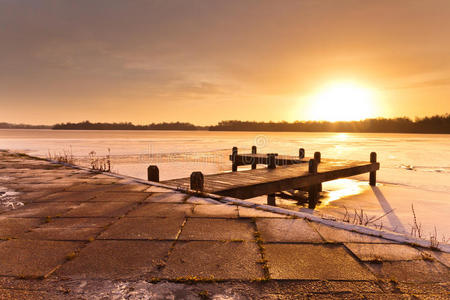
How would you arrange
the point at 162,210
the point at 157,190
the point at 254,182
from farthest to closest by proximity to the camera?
the point at 254,182
the point at 157,190
the point at 162,210


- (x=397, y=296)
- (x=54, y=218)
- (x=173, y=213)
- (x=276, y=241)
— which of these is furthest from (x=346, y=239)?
(x=54, y=218)

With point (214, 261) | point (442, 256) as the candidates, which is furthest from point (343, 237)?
point (214, 261)

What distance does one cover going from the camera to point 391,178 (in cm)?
1711

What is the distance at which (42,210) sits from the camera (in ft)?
15.1

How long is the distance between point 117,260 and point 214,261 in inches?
40.5

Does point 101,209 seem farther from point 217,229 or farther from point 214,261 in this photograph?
point 214,261

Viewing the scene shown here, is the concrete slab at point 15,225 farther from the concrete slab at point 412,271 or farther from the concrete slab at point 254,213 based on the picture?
the concrete slab at point 412,271

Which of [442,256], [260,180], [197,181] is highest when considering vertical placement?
[197,181]

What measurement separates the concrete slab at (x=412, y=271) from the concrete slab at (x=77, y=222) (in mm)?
3560

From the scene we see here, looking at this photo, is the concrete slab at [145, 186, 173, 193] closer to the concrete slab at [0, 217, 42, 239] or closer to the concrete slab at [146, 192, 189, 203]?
the concrete slab at [146, 192, 189, 203]

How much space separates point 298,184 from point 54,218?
8.17m

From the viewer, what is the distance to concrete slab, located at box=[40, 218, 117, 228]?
3846mm

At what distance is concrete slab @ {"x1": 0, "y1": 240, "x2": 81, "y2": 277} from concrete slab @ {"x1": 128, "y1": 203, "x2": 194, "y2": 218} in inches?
51.1

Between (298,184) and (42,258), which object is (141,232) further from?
(298,184)
